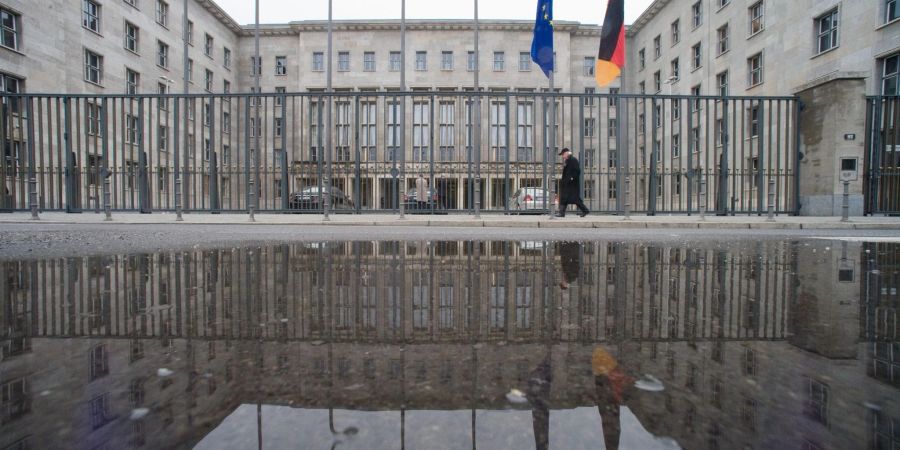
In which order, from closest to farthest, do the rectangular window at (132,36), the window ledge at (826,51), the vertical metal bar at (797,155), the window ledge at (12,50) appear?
1. the vertical metal bar at (797,155)
2. the window ledge at (826,51)
3. the window ledge at (12,50)
4. the rectangular window at (132,36)

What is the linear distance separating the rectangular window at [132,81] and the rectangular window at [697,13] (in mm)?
37056

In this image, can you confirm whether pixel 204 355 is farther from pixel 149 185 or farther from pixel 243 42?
pixel 243 42

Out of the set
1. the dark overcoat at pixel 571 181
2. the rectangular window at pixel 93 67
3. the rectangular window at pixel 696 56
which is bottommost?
the dark overcoat at pixel 571 181

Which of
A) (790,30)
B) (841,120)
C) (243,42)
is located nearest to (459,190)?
(841,120)

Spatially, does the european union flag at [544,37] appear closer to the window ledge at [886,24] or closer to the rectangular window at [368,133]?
the rectangular window at [368,133]

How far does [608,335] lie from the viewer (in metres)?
1.89

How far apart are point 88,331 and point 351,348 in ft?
3.75

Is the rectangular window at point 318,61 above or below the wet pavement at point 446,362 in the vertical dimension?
above

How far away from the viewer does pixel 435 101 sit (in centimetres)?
→ 3444

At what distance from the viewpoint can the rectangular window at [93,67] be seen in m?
25.4

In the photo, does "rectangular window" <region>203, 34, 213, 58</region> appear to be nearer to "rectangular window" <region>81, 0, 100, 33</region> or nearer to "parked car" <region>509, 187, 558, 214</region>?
"rectangular window" <region>81, 0, 100, 33</region>

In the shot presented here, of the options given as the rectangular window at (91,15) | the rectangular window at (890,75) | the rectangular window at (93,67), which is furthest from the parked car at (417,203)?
the rectangular window at (91,15)

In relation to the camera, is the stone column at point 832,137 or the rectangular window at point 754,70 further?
the rectangular window at point 754,70

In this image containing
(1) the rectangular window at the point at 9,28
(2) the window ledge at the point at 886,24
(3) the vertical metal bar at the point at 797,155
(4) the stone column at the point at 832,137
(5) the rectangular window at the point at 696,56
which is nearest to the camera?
(4) the stone column at the point at 832,137
